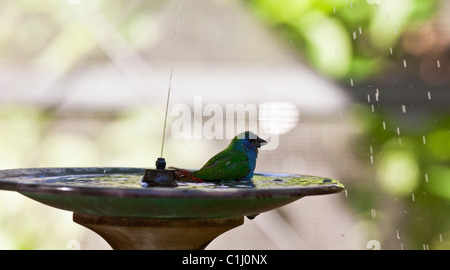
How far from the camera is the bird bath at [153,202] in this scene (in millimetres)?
1304

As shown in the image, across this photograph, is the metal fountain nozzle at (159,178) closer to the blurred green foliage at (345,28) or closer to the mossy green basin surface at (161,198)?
the mossy green basin surface at (161,198)

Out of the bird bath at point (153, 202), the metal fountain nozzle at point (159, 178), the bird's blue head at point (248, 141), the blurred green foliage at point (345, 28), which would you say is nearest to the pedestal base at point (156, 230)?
the bird bath at point (153, 202)

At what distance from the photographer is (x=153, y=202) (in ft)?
4.40

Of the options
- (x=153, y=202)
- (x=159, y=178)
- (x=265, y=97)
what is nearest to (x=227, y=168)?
(x=159, y=178)

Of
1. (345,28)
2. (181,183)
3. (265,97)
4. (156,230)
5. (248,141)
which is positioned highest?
(345,28)

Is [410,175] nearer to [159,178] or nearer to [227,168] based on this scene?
[227,168]

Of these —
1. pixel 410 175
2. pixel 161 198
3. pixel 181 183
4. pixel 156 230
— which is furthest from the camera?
pixel 410 175

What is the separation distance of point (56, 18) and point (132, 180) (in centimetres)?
187

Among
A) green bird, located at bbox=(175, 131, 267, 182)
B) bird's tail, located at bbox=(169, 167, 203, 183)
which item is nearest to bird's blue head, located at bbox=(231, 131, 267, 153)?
green bird, located at bbox=(175, 131, 267, 182)

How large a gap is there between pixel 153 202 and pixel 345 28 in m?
2.16

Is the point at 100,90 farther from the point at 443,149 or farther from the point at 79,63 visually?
the point at 443,149
